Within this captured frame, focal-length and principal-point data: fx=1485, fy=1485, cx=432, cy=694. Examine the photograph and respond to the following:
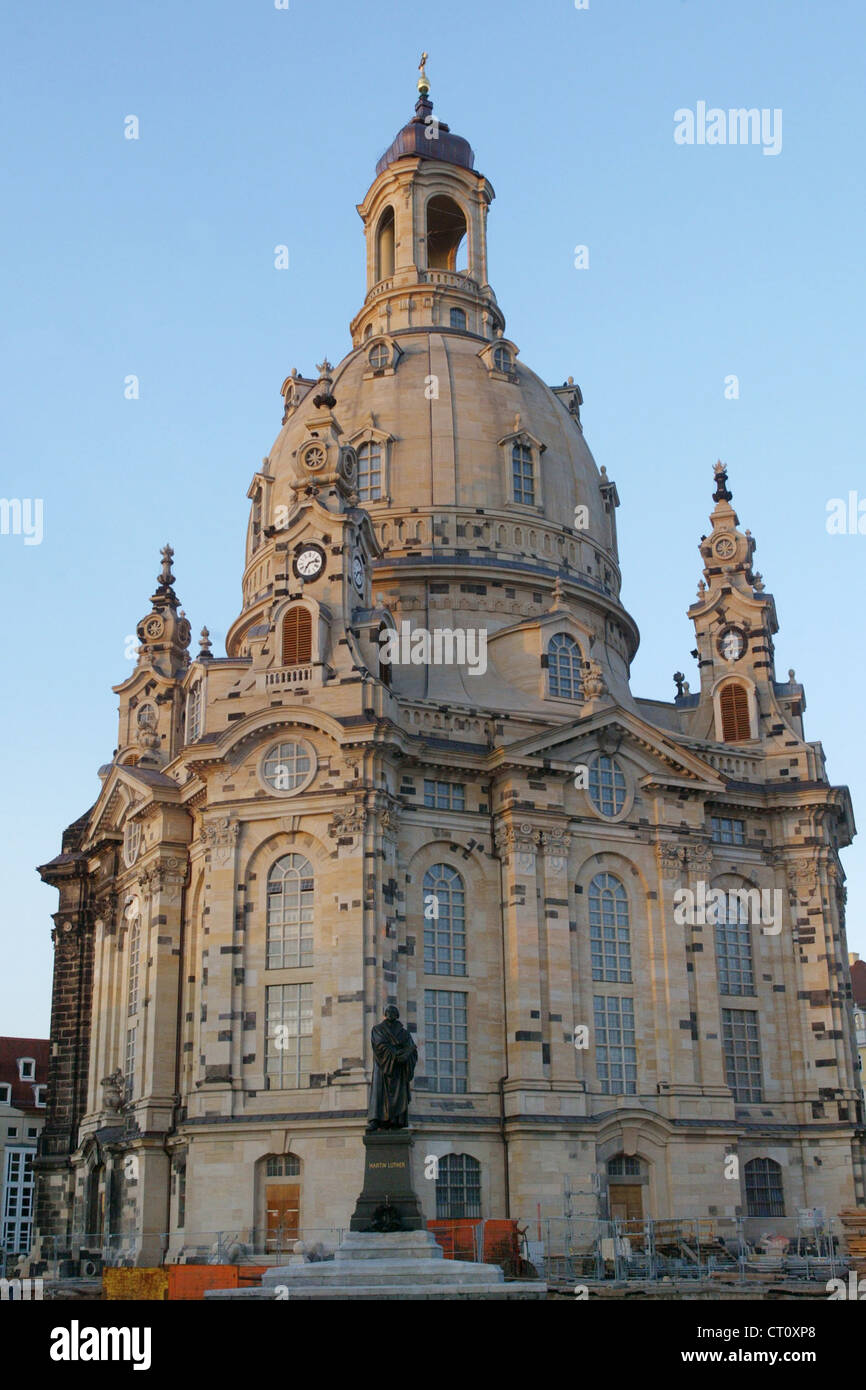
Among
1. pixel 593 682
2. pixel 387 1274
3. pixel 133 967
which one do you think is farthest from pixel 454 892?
pixel 387 1274

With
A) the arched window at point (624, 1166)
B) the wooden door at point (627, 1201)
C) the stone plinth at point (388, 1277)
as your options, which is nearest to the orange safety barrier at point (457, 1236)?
the wooden door at point (627, 1201)

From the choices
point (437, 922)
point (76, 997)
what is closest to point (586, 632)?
point (437, 922)

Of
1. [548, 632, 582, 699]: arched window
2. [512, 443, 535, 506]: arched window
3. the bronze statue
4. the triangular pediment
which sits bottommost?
the bronze statue

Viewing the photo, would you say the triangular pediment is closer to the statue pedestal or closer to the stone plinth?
the statue pedestal

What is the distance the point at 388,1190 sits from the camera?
3117 centimetres

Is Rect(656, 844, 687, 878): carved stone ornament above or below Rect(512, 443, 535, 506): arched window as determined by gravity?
below

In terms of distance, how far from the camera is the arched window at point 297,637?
51.0 meters

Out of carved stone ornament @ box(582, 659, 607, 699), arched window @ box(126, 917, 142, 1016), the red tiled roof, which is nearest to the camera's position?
carved stone ornament @ box(582, 659, 607, 699)

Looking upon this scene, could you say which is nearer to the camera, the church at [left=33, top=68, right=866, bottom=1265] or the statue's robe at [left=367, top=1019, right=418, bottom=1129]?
the statue's robe at [left=367, top=1019, right=418, bottom=1129]

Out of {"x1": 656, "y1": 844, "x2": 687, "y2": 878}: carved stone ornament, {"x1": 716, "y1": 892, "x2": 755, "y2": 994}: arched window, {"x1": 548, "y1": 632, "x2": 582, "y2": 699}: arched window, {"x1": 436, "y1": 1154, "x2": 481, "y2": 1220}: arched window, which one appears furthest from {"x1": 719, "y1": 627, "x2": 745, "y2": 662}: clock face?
{"x1": 436, "y1": 1154, "x2": 481, "y2": 1220}: arched window

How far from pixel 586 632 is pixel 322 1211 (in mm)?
24049

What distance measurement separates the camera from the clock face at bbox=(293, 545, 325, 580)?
173 feet

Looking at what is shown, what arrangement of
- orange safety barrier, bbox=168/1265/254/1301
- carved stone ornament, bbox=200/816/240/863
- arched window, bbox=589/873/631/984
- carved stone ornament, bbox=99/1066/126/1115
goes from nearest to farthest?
1. orange safety barrier, bbox=168/1265/254/1301
2. carved stone ornament, bbox=200/816/240/863
3. arched window, bbox=589/873/631/984
4. carved stone ornament, bbox=99/1066/126/1115

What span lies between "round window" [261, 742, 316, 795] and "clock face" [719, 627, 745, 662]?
21.3m
